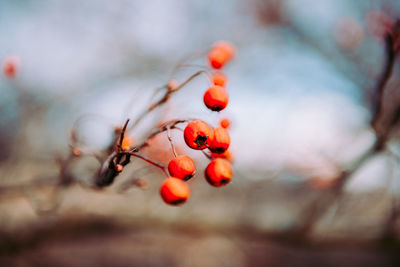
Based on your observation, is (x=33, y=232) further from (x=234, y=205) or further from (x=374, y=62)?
(x=374, y=62)

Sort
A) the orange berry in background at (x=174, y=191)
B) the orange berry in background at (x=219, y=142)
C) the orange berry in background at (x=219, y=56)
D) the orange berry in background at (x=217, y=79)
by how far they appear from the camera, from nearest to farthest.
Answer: the orange berry in background at (x=174, y=191), the orange berry in background at (x=219, y=142), the orange berry in background at (x=217, y=79), the orange berry in background at (x=219, y=56)

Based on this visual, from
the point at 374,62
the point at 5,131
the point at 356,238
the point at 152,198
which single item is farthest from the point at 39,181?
the point at 374,62

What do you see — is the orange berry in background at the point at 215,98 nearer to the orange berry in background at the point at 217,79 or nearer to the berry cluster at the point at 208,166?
the berry cluster at the point at 208,166

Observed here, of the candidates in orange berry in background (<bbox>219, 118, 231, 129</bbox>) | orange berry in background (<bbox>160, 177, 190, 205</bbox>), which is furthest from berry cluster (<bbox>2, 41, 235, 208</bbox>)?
orange berry in background (<bbox>219, 118, 231, 129</bbox>)

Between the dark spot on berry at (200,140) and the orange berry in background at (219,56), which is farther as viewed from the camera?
the orange berry in background at (219,56)

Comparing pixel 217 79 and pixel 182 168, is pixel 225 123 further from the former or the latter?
pixel 182 168

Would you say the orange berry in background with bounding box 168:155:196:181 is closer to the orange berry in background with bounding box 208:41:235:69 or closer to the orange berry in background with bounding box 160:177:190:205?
the orange berry in background with bounding box 160:177:190:205

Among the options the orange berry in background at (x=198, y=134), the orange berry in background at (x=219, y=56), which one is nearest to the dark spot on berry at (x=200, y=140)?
the orange berry in background at (x=198, y=134)
